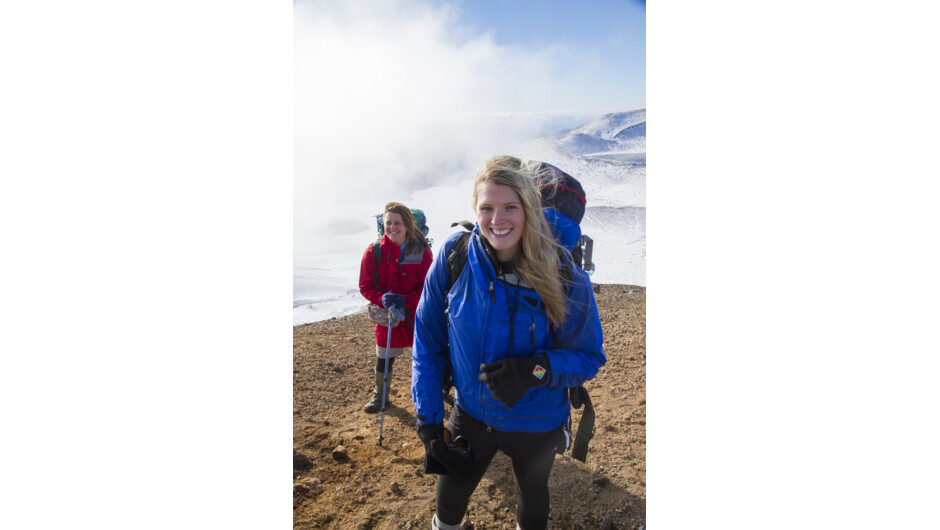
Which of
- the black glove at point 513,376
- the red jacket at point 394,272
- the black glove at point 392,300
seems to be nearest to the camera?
the black glove at point 513,376

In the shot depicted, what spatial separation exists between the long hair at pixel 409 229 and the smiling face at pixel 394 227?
0.02 m

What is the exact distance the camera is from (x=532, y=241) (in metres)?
1.41

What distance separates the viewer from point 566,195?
59.8 inches

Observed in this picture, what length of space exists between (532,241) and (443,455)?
74cm

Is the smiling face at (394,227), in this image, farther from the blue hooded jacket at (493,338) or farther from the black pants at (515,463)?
the black pants at (515,463)

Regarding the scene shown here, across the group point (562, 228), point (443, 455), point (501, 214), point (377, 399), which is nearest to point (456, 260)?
point (501, 214)

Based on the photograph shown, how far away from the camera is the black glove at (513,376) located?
54.2 inches

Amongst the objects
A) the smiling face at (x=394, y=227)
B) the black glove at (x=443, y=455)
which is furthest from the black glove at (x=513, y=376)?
the smiling face at (x=394, y=227)

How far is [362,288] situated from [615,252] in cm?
244

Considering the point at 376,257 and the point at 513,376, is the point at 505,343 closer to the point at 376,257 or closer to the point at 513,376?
the point at 513,376

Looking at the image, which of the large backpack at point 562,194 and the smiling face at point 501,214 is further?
the large backpack at point 562,194
